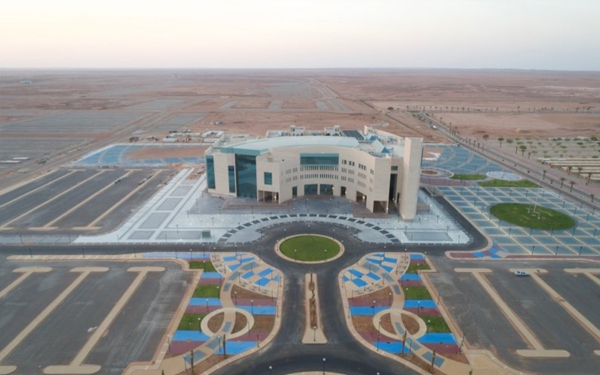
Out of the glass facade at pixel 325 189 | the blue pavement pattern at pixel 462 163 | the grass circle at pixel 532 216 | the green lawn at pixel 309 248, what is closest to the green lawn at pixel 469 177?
the blue pavement pattern at pixel 462 163

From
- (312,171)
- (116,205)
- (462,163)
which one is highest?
(312,171)

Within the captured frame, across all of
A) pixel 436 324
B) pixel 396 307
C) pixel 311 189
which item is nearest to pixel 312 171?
pixel 311 189

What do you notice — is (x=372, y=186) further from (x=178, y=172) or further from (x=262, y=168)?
(x=178, y=172)

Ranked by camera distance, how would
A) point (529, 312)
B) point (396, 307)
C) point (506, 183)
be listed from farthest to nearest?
point (506, 183), point (396, 307), point (529, 312)

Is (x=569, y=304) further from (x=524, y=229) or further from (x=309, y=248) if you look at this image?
(x=309, y=248)

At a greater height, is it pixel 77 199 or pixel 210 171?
pixel 210 171

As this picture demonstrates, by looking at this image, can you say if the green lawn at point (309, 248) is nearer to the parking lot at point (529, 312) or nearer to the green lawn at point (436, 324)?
the parking lot at point (529, 312)

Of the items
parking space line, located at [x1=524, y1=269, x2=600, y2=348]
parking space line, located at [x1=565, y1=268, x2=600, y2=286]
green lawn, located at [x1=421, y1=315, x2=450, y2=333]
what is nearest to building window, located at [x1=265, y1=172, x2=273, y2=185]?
green lawn, located at [x1=421, y1=315, x2=450, y2=333]
